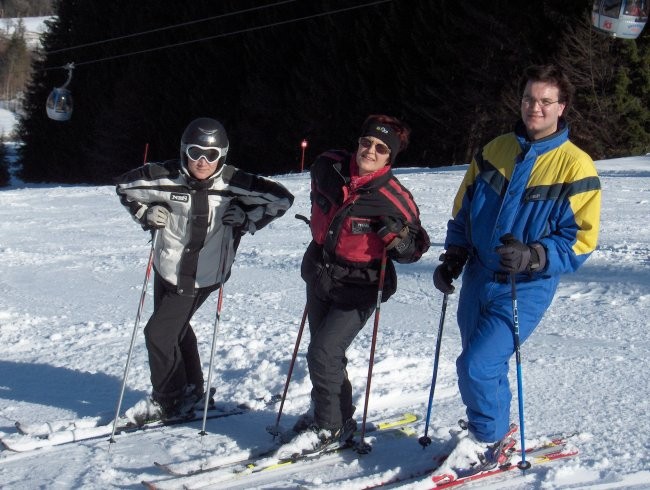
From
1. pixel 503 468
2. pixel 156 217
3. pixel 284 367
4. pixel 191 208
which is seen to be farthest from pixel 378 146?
pixel 284 367

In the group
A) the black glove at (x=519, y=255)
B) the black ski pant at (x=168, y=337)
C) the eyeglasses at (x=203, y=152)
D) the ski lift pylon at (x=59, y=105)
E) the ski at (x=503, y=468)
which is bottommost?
the ski at (x=503, y=468)

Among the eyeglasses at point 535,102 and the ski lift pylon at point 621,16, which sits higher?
the ski lift pylon at point 621,16

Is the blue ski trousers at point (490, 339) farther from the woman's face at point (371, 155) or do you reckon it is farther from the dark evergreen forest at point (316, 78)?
the dark evergreen forest at point (316, 78)

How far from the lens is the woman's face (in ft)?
12.7

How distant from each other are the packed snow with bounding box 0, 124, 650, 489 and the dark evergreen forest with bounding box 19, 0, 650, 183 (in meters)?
18.1

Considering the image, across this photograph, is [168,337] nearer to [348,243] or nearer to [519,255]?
[348,243]

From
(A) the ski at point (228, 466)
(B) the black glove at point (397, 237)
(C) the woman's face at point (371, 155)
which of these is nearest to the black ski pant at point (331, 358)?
(A) the ski at point (228, 466)

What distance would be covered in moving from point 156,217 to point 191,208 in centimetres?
19

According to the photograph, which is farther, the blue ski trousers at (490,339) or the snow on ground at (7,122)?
the snow on ground at (7,122)

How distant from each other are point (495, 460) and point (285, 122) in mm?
37654

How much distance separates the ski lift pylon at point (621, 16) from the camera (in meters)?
16.9

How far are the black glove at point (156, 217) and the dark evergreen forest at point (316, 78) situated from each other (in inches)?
904

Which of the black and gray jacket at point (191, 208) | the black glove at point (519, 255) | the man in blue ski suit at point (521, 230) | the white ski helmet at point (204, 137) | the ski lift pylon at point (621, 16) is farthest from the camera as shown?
the ski lift pylon at point (621, 16)

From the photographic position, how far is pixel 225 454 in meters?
3.94
